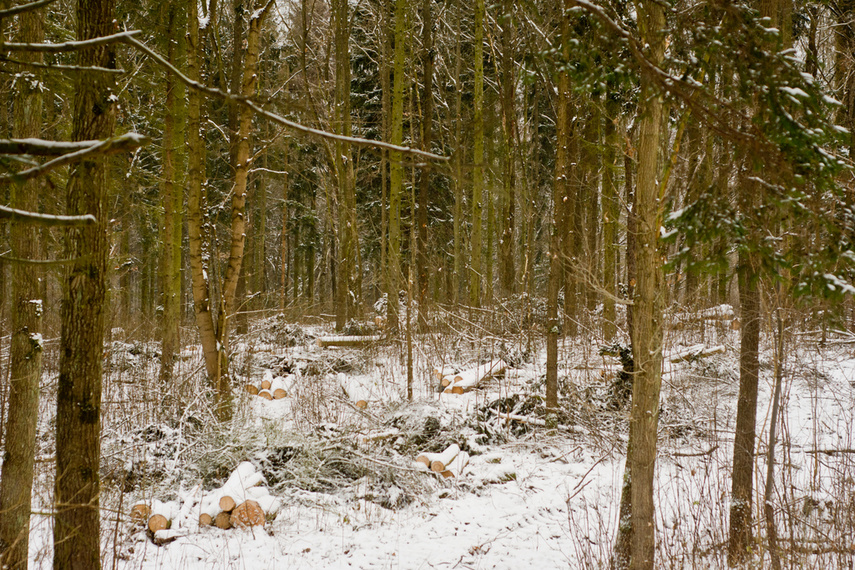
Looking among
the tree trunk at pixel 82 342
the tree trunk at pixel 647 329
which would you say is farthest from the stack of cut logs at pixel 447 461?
the tree trunk at pixel 82 342

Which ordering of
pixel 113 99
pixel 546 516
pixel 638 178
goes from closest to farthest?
1. pixel 113 99
2. pixel 638 178
3. pixel 546 516

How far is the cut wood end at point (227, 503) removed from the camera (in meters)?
4.91

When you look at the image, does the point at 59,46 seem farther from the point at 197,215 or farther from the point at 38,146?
the point at 197,215

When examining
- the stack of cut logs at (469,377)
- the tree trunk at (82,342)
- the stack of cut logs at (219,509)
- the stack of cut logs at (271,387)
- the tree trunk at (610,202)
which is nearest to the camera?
the tree trunk at (82,342)

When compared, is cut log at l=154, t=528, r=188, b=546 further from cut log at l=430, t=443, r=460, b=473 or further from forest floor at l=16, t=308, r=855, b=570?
cut log at l=430, t=443, r=460, b=473

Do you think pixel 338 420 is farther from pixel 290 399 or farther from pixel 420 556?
pixel 420 556

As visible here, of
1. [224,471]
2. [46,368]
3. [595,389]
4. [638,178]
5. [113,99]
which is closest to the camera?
[113,99]

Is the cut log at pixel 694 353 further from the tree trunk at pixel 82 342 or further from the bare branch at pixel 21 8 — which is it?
the bare branch at pixel 21 8

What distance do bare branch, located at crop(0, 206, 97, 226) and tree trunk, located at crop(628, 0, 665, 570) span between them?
3.32 m

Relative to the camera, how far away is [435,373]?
8.70 meters

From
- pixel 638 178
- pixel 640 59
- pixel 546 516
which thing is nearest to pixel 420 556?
pixel 546 516

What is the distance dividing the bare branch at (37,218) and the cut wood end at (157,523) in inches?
166

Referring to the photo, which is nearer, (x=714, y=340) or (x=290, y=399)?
(x=290, y=399)

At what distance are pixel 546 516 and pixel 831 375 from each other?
6.28m
